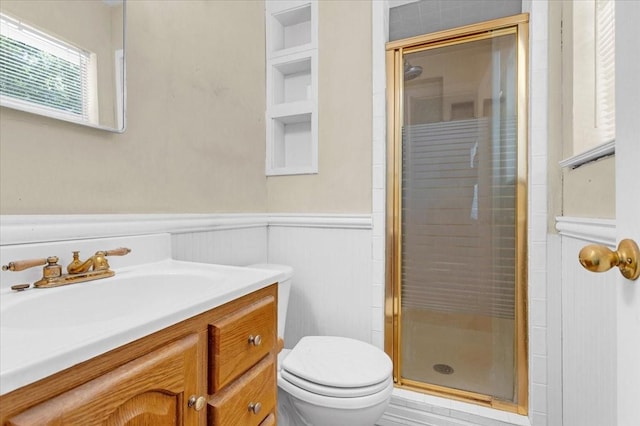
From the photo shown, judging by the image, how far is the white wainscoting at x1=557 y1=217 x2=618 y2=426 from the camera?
0.79 metres

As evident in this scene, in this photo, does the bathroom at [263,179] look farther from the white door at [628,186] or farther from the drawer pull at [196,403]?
the drawer pull at [196,403]

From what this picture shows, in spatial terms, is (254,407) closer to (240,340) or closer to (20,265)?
(240,340)

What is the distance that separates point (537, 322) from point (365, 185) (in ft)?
3.12

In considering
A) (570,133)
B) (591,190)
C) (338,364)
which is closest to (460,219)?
(570,133)

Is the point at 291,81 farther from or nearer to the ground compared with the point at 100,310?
farther from the ground

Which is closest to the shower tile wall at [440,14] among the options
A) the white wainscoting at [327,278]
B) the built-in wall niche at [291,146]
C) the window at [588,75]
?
the window at [588,75]

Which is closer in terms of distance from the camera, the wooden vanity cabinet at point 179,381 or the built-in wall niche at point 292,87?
the wooden vanity cabinet at point 179,381

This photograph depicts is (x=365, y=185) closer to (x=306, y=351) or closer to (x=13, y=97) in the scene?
(x=306, y=351)

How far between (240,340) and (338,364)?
0.68m

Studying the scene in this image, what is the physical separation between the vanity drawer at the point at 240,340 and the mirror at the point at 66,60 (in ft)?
2.41

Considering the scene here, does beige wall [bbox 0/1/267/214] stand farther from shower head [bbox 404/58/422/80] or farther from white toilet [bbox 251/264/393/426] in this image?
shower head [bbox 404/58/422/80]

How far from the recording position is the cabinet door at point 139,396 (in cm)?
41

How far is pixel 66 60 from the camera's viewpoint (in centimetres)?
91

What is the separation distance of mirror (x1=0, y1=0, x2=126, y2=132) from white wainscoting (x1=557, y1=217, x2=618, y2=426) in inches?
55.8
